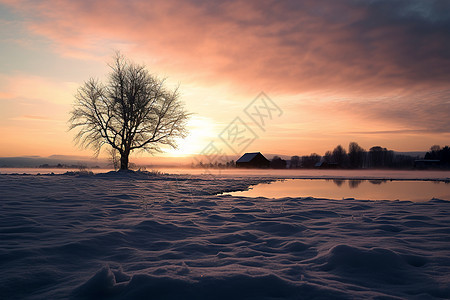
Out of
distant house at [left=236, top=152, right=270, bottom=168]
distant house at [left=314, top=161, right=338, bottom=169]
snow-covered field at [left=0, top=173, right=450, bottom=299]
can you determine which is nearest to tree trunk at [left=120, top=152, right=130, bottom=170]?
snow-covered field at [left=0, top=173, right=450, bottom=299]

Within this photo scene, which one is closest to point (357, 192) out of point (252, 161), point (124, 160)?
point (124, 160)

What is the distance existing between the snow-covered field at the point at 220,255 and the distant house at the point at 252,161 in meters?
57.8

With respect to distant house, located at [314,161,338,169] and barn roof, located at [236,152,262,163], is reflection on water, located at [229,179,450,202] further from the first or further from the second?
distant house, located at [314,161,338,169]

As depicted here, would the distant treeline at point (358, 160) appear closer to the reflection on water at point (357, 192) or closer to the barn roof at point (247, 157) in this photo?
the barn roof at point (247, 157)

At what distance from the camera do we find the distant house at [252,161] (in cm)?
6369

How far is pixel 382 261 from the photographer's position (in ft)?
9.48

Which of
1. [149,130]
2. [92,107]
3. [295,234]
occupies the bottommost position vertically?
[295,234]

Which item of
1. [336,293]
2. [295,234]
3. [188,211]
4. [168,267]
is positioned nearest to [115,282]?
[168,267]

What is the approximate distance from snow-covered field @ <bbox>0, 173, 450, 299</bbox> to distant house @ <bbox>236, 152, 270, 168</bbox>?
57.8 metres

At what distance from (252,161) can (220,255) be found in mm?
61011

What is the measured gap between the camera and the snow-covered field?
225 centimetres

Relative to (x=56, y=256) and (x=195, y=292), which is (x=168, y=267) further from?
(x=56, y=256)

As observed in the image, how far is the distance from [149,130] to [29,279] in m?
20.7

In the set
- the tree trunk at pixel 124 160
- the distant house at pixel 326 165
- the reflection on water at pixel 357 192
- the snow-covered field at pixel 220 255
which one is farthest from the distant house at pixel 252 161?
the snow-covered field at pixel 220 255
